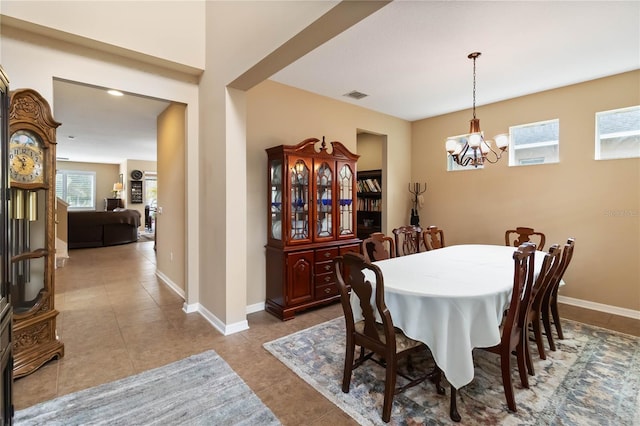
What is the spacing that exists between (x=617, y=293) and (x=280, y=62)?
4466 millimetres

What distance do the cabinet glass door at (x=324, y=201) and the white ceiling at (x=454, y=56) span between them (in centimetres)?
110

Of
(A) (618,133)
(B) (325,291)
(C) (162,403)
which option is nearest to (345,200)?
(B) (325,291)

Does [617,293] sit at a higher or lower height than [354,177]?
lower

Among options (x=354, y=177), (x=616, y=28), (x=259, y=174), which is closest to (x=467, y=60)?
(x=616, y=28)

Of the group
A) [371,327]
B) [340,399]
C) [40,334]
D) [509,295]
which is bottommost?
[340,399]

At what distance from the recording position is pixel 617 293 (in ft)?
11.6

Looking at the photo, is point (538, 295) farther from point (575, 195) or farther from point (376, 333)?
point (575, 195)

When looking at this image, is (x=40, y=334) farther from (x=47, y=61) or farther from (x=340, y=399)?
(x=340, y=399)

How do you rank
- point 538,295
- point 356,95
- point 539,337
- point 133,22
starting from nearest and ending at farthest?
point 538,295, point 539,337, point 133,22, point 356,95

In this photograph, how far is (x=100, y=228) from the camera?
789cm

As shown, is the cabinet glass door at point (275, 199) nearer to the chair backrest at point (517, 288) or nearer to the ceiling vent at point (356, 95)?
the ceiling vent at point (356, 95)

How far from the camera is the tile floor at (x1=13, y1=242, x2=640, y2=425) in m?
2.05

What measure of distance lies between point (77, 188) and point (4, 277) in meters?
12.3

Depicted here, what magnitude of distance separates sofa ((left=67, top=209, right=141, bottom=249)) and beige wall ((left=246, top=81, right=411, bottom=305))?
6.41 metres
